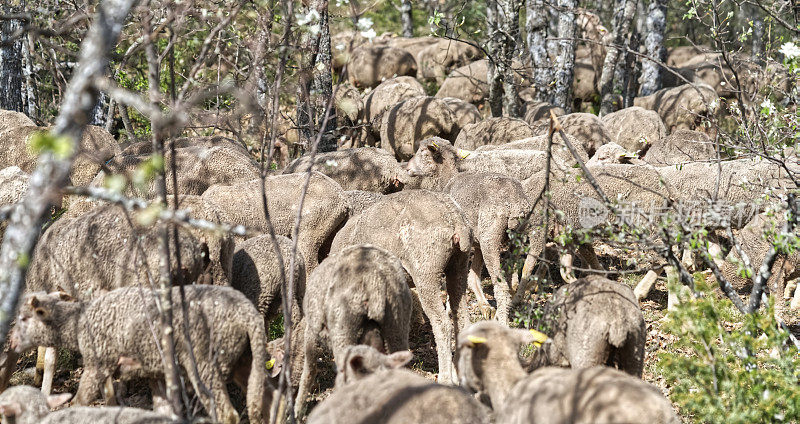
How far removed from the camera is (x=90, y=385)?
19.3 feet

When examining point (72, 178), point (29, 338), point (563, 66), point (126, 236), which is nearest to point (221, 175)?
point (72, 178)

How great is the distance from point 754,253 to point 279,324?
17.7 feet

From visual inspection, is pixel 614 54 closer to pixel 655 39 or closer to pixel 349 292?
pixel 655 39

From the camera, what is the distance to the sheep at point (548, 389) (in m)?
4.02

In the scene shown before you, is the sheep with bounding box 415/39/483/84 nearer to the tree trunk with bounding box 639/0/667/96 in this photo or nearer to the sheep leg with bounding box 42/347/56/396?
the tree trunk with bounding box 639/0/667/96

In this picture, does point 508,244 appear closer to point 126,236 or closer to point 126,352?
point 126,236

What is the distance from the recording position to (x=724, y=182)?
10.9 meters

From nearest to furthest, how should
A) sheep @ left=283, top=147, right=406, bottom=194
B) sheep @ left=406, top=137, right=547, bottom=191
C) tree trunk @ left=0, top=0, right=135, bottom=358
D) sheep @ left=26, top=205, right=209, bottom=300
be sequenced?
tree trunk @ left=0, top=0, right=135, bottom=358, sheep @ left=26, top=205, right=209, bottom=300, sheep @ left=283, top=147, right=406, bottom=194, sheep @ left=406, top=137, right=547, bottom=191

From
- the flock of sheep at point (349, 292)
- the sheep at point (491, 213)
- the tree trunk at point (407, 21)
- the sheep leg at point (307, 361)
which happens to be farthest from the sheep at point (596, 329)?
the tree trunk at point (407, 21)

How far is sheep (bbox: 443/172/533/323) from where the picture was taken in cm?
941

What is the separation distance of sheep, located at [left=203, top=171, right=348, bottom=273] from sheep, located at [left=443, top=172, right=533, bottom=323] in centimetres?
151

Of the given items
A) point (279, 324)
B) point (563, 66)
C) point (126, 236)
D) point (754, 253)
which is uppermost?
point (563, 66)

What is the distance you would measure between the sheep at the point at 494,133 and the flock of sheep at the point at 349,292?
6.99 feet

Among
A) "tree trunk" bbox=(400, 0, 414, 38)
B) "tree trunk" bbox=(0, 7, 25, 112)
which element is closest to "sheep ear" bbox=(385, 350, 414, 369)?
"tree trunk" bbox=(0, 7, 25, 112)
